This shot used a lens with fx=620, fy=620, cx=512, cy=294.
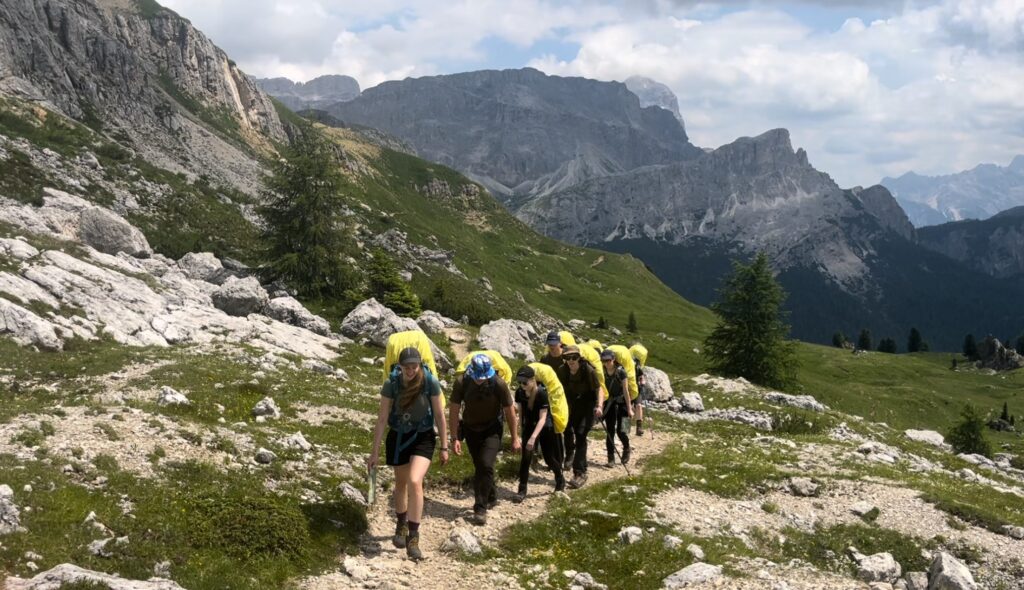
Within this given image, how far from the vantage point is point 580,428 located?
16438mm

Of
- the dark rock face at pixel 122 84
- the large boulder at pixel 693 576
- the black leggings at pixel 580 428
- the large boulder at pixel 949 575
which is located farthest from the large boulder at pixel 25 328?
the dark rock face at pixel 122 84

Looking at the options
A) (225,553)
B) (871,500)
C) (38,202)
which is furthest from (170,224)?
(871,500)

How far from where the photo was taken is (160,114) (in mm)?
92000

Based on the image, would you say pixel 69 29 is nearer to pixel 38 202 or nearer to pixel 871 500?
pixel 38 202

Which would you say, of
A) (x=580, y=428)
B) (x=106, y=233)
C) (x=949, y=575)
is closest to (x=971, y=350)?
(x=580, y=428)

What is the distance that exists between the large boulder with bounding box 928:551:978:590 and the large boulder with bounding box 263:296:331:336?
103 ft

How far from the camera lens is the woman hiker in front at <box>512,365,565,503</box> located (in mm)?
14746

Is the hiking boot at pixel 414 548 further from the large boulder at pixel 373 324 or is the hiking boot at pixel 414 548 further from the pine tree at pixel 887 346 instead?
the pine tree at pixel 887 346

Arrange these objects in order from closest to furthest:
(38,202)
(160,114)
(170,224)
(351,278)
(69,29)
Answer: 1. (38,202)
2. (351,278)
3. (170,224)
4. (69,29)
5. (160,114)

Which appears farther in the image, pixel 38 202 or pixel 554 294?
pixel 554 294

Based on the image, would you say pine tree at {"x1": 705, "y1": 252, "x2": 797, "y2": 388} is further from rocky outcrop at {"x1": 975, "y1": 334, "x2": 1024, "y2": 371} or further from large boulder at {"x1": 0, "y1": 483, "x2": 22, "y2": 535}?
rocky outcrop at {"x1": 975, "y1": 334, "x2": 1024, "y2": 371}

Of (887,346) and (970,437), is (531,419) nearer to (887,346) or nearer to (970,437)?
(970,437)

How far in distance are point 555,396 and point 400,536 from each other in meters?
4.99

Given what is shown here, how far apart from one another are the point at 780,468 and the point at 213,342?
23.3 metres
